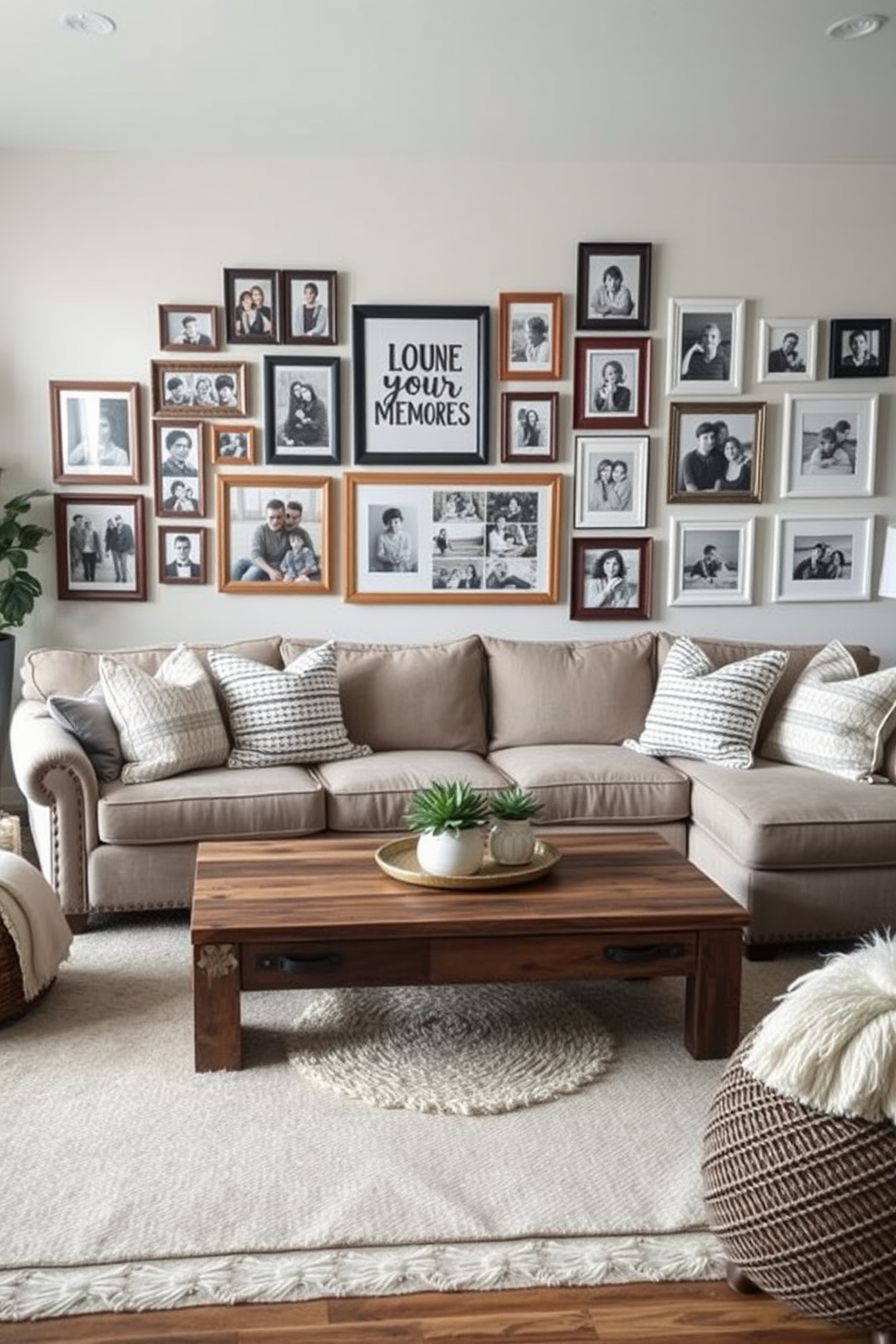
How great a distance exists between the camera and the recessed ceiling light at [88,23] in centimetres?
342

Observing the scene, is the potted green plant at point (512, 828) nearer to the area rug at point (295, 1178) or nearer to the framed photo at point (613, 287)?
the area rug at point (295, 1178)

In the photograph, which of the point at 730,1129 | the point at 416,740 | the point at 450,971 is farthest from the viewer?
the point at 416,740

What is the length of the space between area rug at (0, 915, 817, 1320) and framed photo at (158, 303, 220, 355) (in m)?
2.67

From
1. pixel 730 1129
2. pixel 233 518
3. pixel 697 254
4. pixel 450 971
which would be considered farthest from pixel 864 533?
pixel 730 1129

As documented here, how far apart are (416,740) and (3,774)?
5.87ft

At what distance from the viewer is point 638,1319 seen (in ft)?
6.42

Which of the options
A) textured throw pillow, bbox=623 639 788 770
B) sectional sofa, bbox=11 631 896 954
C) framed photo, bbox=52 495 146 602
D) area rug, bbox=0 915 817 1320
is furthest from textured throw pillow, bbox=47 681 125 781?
textured throw pillow, bbox=623 639 788 770

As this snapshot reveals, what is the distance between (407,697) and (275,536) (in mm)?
935

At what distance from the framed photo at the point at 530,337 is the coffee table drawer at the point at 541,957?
2.68 metres

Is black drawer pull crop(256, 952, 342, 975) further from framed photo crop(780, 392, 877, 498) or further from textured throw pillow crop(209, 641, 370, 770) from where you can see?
framed photo crop(780, 392, 877, 498)

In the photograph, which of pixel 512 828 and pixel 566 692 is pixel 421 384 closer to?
pixel 566 692

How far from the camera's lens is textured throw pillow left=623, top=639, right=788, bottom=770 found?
408 cm

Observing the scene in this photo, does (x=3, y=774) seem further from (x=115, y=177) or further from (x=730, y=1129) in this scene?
(x=730, y=1129)

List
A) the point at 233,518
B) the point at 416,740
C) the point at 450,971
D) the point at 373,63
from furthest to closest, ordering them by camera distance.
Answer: the point at 233,518, the point at 416,740, the point at 373,63, the point at 450,971
